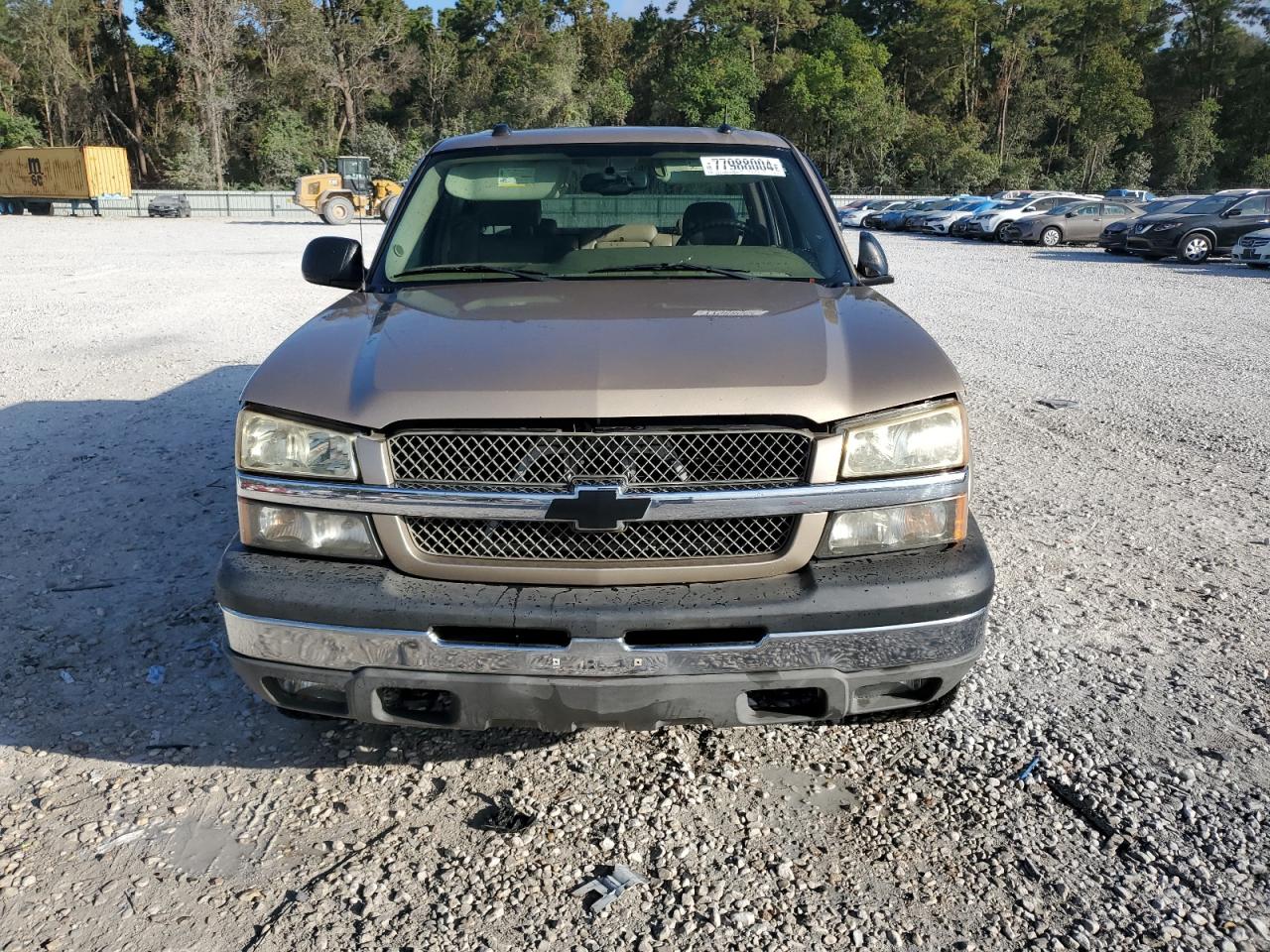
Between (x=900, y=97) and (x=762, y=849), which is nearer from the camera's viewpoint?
(x=762, y=849)

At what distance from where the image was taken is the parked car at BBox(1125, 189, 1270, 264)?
2181cm

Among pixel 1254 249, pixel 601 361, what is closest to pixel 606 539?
pixel 601 361

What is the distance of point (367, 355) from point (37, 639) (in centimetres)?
208

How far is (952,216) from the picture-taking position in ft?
113

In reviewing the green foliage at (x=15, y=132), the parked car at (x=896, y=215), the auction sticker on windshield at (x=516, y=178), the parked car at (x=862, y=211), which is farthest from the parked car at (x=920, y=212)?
the green foliage at (x=15, y=132)

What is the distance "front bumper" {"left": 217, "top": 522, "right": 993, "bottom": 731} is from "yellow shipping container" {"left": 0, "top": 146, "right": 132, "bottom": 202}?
51.2 m

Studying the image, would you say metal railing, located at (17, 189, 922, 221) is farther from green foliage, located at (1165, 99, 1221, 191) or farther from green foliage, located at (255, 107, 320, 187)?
green foliage, located at (1165, 99, 1221, 191)

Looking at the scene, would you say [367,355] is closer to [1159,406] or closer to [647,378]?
[647,378]

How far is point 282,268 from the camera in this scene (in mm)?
18797

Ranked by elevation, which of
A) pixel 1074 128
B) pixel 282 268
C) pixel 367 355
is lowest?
pixel 282 268

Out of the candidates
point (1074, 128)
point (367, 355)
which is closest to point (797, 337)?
point (367, 355)

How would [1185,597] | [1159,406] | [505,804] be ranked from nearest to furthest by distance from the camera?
[505,804]
[1185,597]
[1159,406]

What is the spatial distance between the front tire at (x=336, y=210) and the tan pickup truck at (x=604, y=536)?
1455 inches

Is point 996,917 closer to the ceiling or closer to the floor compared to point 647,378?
closer to the floor
